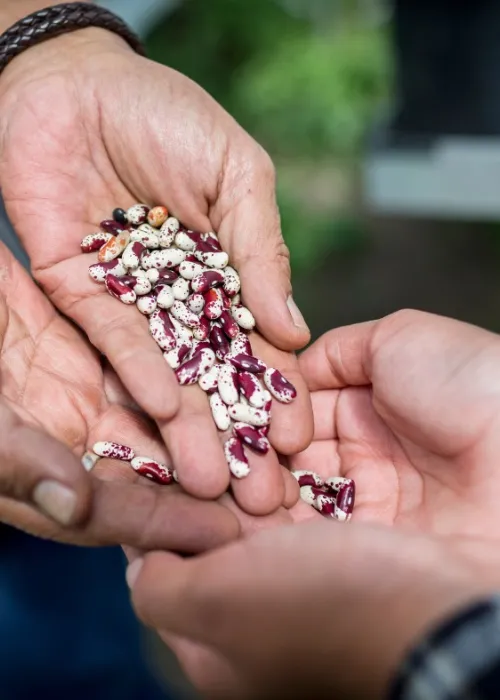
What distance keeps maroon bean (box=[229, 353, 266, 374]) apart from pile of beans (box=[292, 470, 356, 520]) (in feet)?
0.91

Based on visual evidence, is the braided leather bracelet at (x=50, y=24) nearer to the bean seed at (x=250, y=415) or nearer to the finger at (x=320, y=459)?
the bean seed at (x=250, y=415)

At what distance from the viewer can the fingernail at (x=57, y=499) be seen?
1459 millimetres

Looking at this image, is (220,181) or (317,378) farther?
(220,181)

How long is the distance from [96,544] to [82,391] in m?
0.52

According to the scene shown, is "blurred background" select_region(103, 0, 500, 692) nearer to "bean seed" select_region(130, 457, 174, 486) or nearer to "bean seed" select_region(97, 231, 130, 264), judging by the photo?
"bean seed" select_region(130, 457, 174, 486)

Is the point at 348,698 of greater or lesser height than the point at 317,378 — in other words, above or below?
above

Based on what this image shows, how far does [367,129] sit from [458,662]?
368 cm

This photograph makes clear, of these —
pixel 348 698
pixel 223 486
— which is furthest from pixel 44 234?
pixel 348 698

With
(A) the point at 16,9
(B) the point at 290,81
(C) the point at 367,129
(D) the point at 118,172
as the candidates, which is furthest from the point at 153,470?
(B) the point at 290,81

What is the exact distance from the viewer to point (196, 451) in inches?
69.0

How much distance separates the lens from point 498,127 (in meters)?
3.89

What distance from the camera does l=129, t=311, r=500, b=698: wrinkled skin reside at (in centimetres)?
123

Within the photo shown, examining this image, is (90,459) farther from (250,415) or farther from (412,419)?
(412,419)

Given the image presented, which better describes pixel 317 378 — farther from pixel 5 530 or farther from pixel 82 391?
pixel 5 530
